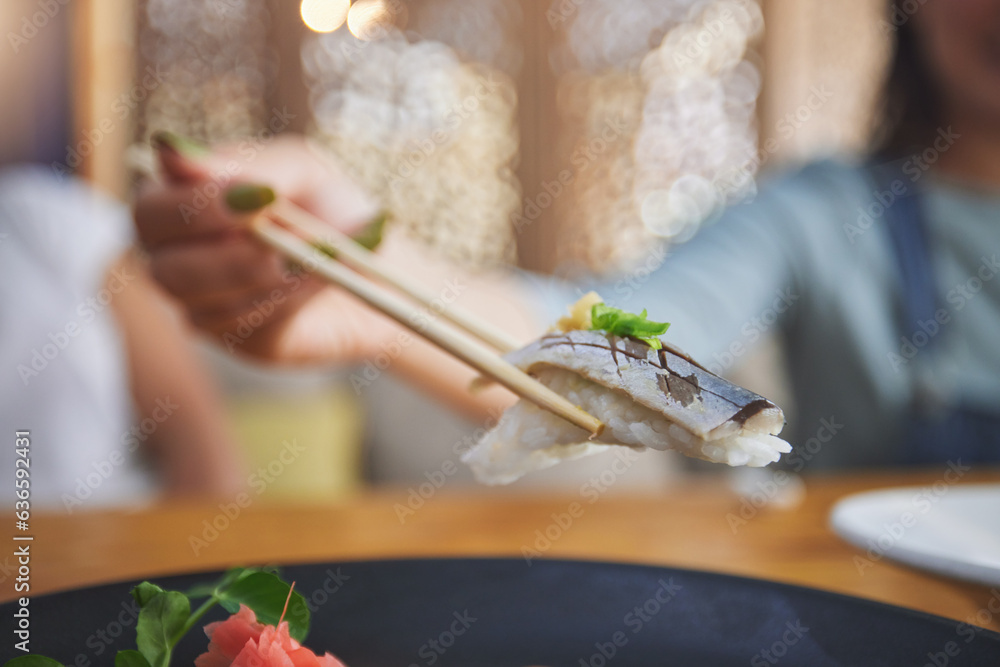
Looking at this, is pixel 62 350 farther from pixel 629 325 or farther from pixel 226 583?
pixel 629 325

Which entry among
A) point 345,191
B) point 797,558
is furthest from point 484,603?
point 345,191

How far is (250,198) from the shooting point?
0.61 m

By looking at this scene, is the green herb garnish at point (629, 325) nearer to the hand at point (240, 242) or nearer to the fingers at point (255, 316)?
the hand at point (240, 242)

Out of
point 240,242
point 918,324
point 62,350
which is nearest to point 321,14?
point 62,350

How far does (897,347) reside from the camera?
5.06 ft

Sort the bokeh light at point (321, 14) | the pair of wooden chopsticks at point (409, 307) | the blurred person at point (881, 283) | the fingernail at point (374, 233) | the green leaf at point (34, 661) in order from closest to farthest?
the green leaf at point (34, 661)
the pair of wooden chopsticks at point (409, 307)
the fingernail at point (374, 233)
the blurred person at point (881, 283)
the bokeh light at point (321, 14)

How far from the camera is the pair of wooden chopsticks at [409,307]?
461 millimetres

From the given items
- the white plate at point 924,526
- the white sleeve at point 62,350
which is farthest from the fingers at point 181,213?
the white sleeve at point 62,350

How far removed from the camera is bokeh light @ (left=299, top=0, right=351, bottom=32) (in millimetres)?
3098

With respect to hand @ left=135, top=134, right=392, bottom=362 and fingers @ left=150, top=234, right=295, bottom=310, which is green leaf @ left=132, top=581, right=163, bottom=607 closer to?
hand @ left=135, top=134, right=392, bottom=362

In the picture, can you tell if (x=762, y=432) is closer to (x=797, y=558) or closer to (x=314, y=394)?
(x=797, y=558)

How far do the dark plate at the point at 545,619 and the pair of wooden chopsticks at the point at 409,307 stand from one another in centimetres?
14

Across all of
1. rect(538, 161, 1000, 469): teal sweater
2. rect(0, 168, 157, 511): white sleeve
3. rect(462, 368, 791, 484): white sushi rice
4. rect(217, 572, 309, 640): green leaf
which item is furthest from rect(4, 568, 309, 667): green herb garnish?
rect(0, 168, 157, 511): white sleeve

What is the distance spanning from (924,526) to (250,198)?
67 cm
